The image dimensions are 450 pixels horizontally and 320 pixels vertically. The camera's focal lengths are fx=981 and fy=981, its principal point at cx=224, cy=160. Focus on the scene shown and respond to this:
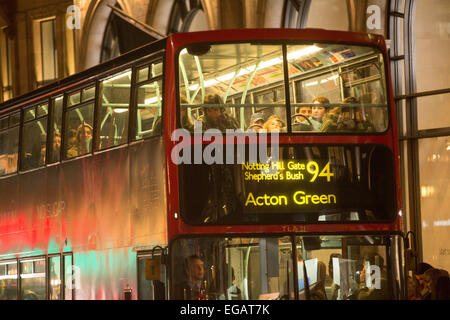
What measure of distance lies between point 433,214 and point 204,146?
23.5 ft

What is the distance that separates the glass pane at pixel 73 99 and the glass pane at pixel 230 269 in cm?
359

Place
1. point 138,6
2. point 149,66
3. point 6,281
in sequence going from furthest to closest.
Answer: point 138,6, point 6,281, point 149,66

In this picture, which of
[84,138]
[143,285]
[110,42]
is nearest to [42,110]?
[84,138]

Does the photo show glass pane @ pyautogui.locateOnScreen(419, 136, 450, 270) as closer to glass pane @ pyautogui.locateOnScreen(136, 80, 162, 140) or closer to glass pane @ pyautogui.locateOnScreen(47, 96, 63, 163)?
glass pane @ pyautogui.locateOnScreen(47, 96, 63, 163)

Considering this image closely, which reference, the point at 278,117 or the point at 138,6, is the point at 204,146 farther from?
the point at 138,6

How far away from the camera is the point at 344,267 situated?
32.2 ft

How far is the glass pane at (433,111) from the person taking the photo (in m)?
15.8

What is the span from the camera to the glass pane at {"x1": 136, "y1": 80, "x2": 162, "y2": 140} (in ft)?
34.0

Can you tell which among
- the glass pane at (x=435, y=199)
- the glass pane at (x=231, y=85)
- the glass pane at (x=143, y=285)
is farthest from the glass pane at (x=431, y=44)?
the glass pane at (x=143, y=285)

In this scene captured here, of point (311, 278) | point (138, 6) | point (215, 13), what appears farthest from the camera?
point (138, 6)

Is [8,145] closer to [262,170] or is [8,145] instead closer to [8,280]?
[8,280]

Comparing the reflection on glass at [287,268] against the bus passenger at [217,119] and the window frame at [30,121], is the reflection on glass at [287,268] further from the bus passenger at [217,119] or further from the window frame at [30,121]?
the window frame at [30,121]

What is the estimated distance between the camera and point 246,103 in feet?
33.0
